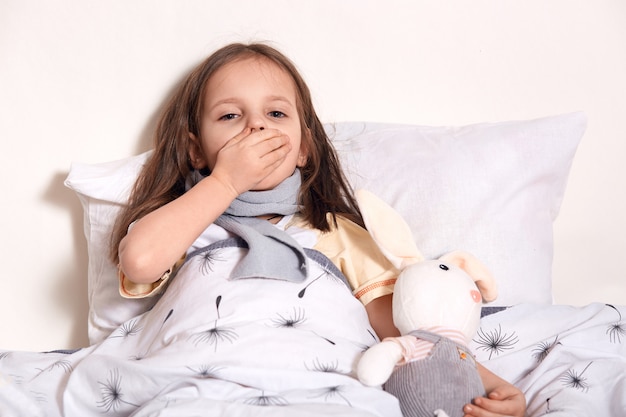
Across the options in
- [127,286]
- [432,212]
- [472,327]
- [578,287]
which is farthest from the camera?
[578,287]

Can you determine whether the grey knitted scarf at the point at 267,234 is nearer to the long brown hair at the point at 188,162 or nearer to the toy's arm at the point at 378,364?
the long brown hair at the point at 188,162

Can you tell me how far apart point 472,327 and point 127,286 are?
1.82ft

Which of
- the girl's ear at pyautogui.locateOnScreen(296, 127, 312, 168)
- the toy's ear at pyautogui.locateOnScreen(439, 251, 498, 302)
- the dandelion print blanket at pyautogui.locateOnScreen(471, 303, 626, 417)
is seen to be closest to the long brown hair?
the girl's ear at pyautogui.locateOnScreen(296, 127, 312, 168)

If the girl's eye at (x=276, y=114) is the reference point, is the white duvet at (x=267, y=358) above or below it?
below

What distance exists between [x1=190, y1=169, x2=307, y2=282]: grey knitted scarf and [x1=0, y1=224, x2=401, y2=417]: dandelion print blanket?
2cm

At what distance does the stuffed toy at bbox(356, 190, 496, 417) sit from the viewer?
100 cm

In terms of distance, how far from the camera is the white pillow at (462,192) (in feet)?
4.53

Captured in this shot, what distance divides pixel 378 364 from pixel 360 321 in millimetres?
191

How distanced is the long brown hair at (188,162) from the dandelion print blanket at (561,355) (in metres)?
0.34

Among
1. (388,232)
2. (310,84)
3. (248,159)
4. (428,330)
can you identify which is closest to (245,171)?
(248,159)

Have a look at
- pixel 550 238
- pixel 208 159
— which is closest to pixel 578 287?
pixel 550 238

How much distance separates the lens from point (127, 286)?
3.96 ft

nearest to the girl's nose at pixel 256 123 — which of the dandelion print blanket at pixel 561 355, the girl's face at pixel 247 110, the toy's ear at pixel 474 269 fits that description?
the girl's face at pixel 247 110

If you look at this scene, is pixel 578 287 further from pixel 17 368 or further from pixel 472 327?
pixel 17 368
